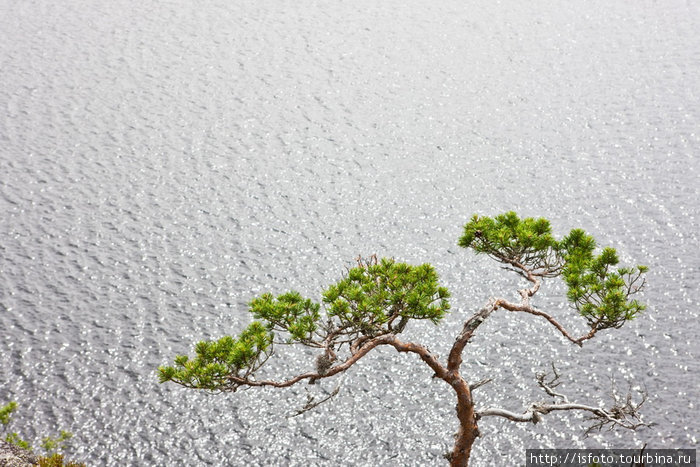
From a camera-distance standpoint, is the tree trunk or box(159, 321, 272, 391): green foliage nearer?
box(159, 321, 272, 391): green foliage

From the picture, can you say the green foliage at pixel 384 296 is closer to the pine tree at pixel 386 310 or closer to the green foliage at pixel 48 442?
the pine tree at pixel 386 310

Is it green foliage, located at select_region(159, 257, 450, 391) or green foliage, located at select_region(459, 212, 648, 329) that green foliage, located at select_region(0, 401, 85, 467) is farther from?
green foliage, located at select_region(459, 212, 648, 329)

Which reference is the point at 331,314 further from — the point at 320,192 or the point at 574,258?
the point at 320,192

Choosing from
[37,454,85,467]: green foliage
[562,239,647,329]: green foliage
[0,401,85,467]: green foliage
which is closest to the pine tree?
[562,239,647,329]: green foliage

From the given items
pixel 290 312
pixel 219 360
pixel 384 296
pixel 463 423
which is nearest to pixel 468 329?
pixel 384 296

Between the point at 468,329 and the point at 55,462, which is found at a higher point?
the point at 468,329

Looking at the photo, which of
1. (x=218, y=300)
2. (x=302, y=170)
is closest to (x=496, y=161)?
(x=302, y=170)

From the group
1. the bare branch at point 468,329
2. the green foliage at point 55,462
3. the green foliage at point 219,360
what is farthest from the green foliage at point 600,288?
the green foliage at point 55,462

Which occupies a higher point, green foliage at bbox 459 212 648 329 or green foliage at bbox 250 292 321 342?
green foliage at bbox 459 212 648 329
